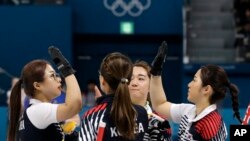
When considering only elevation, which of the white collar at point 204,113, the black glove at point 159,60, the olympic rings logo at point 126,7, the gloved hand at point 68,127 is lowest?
the gloved hand at point 68,127

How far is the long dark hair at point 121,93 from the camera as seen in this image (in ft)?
13.5

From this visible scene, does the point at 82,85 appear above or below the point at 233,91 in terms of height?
below

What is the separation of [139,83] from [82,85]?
36.9ft

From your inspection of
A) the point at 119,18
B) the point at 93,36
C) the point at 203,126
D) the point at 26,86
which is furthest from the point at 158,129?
the point at 93,36

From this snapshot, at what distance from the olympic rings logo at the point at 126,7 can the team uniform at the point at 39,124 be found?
11.4m

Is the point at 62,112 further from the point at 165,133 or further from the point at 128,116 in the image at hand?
the point at 165,133

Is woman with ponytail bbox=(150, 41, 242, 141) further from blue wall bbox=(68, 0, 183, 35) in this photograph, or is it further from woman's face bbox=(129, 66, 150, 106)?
blue wall bbox=(68, 0, 183, 35)

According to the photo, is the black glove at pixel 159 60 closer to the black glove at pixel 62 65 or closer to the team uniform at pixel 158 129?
the team uniform at pixel 158 129

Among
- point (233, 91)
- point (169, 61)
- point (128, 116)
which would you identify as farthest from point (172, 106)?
point (169, 61)

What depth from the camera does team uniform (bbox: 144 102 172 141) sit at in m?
4.64

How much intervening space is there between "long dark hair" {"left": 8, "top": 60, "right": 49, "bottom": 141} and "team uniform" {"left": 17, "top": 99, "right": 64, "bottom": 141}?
93 mm

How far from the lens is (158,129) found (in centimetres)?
469

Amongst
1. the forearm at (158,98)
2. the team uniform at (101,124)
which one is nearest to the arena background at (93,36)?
the forearm at (158,98)

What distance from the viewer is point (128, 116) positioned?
13.5 feet
